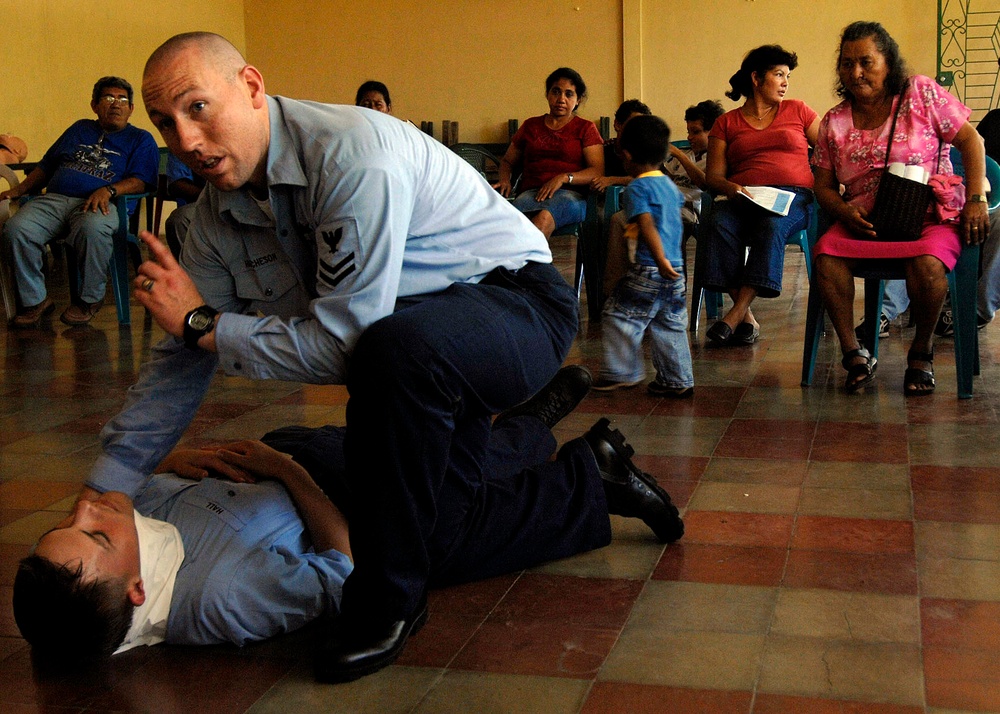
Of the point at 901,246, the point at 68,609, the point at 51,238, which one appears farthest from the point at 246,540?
the point at 51,238

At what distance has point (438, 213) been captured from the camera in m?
1.93

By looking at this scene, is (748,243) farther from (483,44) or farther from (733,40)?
(483,44)

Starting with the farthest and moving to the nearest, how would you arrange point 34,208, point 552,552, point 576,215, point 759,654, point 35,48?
point 35,48, point 34,208, point 576,215, point 552,552, point 759,654

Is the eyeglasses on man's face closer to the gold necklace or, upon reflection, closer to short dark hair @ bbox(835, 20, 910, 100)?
the gold necklace

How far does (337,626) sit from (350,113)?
88 cm

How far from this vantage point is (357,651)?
181cm

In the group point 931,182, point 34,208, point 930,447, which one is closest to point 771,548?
point 930,447

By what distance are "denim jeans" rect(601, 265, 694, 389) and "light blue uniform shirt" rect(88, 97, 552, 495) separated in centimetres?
165

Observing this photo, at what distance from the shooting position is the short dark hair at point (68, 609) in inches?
68.0

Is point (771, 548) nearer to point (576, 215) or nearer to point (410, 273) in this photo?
point (410, 273)

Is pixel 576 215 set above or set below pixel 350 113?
below

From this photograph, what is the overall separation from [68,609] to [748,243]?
11.6 feet

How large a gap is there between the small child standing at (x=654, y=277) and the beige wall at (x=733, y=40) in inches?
277

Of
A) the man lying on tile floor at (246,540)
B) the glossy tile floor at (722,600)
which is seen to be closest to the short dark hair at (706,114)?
the glossy tile floor at (722,600)
